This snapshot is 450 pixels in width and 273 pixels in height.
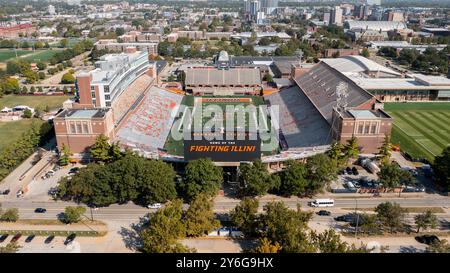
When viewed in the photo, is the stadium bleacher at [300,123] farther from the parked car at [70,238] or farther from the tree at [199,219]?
the parked car at [70,238]

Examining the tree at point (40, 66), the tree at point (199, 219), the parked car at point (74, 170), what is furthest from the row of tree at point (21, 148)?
the tree at point (40, 66)

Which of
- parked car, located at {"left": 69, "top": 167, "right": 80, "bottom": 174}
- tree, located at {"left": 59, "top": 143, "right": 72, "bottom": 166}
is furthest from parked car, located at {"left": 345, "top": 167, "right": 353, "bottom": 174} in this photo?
tree, located at {"left": 59, "top": 143, "right": 72, "bottom": 166}

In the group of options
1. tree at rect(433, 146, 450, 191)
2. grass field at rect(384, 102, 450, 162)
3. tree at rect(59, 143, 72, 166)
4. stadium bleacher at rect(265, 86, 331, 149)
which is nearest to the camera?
tree at rect(433, 146, 450, 191)

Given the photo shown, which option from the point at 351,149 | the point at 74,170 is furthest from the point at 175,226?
the point at 351,149

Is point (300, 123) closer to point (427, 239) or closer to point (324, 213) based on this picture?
point (324, 213)

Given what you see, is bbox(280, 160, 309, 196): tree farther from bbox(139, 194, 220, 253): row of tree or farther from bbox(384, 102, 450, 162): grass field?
bbox(384, 102, 450, 162): grass field
